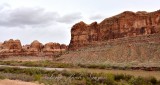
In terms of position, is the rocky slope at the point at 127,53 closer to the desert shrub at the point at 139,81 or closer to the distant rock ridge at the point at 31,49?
the desert shrub at the point at 139,81

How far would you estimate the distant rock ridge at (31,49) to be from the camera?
528 feet

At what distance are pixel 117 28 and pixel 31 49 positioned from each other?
65.2 meters

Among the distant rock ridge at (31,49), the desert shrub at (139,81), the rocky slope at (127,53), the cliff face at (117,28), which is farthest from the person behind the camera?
the distant rock ridge at (31,49)

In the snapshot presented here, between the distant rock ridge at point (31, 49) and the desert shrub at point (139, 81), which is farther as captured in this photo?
the distant rock ridge at point (31, 49)

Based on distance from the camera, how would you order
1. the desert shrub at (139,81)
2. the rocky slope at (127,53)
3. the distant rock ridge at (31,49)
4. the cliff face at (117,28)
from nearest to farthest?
the desert shrub at (139,81)
the rocky slope at (127,53)
the cliff face at (117,28)
the distant rock ridge at (31,49)

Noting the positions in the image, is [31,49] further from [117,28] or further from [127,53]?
[127,53]

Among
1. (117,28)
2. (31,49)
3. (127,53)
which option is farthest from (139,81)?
(31,49)

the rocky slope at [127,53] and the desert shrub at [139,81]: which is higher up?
the rocky slope at [127,53]

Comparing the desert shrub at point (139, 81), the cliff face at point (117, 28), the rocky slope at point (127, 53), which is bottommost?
the desert shrub at point (139, 81)

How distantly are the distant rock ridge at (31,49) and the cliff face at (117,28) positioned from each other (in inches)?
982

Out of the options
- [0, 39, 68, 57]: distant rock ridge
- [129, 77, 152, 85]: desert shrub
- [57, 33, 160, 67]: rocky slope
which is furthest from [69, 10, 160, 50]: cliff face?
[129, 77, 152, 85]: desert shrub

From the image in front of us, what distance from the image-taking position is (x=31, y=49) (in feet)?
559

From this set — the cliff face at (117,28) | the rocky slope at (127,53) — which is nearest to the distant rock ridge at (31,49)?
the cliff face at (117,28)

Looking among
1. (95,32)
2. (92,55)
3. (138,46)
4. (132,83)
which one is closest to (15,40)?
(95,32)
